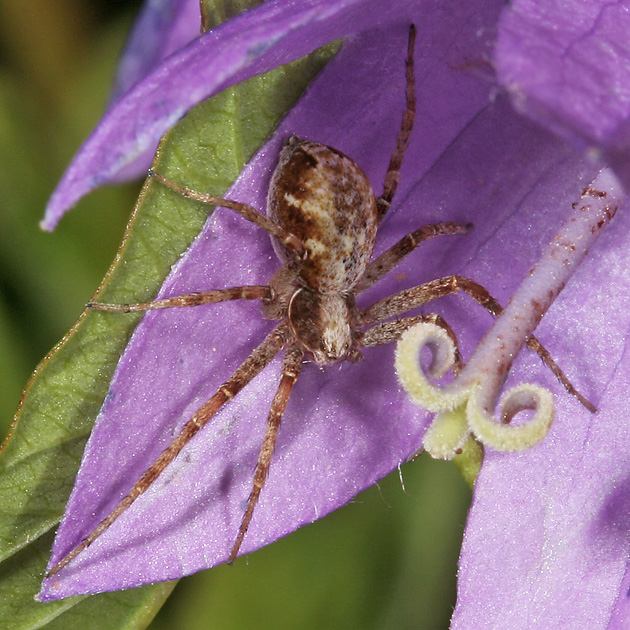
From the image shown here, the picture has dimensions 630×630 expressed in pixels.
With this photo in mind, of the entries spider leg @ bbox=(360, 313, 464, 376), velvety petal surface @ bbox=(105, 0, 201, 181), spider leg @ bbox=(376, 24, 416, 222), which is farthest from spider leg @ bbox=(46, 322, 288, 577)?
velvety petal surface @ bbox=(105, 0, 201, 181)

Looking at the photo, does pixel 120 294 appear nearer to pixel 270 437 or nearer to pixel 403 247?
pixel 270 437

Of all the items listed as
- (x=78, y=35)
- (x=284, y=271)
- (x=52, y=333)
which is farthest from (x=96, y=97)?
(x=284, y=271)

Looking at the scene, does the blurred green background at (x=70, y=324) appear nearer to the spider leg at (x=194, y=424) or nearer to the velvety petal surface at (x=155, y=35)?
the velvety petal surface at (x=155, y=35)

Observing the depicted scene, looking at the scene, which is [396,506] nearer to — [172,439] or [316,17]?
[172,439]

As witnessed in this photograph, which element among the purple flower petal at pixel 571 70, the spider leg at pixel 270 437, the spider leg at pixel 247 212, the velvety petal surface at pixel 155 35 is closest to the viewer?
the purple flower petal at pixel 571 70

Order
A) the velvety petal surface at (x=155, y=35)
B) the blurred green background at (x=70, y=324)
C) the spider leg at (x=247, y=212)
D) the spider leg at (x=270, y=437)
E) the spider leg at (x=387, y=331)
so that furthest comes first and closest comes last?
1. the blurred green background at (x=70, y=324)
2. the velvety petal surface at (x=155, y=35)
3. the spider leg at (x=387, y=331)
4. the spider leg at (x=270, y=437)
5. the spider leg at (x=247, y=212)

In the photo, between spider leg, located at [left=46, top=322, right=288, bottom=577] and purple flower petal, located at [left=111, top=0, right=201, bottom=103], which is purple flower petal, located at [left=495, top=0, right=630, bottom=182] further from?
purple flower petal, located at [left=111, top=0, right=201, bottom=103]

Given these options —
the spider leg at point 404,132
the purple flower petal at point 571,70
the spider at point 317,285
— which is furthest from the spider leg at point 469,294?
the purple flower petal at point 571,70

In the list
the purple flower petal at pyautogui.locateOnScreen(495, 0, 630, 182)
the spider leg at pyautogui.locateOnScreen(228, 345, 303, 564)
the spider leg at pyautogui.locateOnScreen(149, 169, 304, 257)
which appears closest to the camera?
the purple flower petal at pyautogui.locateOnScreen(495, 0, 630, 182)
